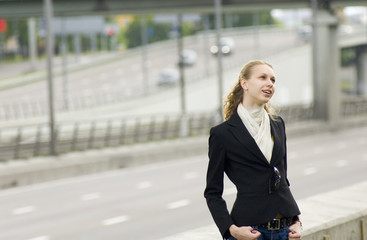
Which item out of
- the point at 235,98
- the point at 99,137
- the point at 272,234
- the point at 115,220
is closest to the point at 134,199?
the point at 115,220

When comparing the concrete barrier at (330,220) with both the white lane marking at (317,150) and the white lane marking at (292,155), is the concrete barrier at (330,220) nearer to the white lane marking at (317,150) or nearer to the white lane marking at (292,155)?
the white lane marking at (292,155)

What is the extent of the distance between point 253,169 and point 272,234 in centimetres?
38

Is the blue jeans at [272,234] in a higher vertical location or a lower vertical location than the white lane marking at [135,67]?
higher

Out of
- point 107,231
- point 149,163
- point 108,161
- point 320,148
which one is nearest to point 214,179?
point 107,231

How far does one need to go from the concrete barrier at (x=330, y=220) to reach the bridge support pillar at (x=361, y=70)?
88.6 metres

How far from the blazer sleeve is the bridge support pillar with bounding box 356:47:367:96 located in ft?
302

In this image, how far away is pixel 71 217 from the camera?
1709cm

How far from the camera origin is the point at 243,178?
4.70 m

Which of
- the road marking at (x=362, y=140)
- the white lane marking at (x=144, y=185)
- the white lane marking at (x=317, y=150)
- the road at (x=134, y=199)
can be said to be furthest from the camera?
the road marking at (x=362, y=140)

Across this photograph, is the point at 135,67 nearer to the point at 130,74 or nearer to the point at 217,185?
the point at 130,74

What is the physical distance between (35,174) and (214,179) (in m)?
19.2

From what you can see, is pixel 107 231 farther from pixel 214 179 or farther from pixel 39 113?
pixel 39 113

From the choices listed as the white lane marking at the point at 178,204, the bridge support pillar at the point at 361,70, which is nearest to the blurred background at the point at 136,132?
the white lane marking at the point at 178,204

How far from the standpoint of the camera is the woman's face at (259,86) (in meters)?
4.73
